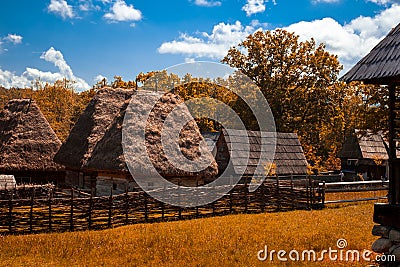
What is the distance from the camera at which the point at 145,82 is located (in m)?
45.6

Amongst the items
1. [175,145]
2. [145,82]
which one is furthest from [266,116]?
[175,145]

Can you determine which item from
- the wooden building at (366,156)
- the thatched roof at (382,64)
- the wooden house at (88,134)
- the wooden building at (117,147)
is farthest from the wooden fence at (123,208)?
the wooden building at (366,156)

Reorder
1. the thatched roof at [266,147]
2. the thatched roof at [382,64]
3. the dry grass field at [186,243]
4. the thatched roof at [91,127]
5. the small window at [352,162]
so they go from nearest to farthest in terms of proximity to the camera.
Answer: the thatched roof at [382,64] → the dry grass field at [186,243] → the thatched roof at [91,127] → the thatched roof at [266,147] → the small window at [352,162]

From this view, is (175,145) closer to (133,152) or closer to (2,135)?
(133,152)

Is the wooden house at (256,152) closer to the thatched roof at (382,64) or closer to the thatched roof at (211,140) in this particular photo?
the thatched roof at (211,140)

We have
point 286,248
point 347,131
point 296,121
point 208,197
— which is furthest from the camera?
point 347,131

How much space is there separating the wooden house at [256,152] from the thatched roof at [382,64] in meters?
14.7

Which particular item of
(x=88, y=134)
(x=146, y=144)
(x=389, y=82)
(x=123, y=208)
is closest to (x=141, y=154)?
(x=146, y=144)

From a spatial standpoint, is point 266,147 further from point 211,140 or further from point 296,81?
point 296,81

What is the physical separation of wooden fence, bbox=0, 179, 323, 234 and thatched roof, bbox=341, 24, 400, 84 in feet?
26.5

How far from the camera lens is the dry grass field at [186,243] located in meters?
9.12

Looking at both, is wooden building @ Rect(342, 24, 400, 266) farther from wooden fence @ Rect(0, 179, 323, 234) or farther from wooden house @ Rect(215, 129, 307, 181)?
wooden house @ Rect(215, 129, 307, 181)

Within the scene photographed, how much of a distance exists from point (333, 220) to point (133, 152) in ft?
24.6

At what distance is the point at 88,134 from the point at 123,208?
761 cm
